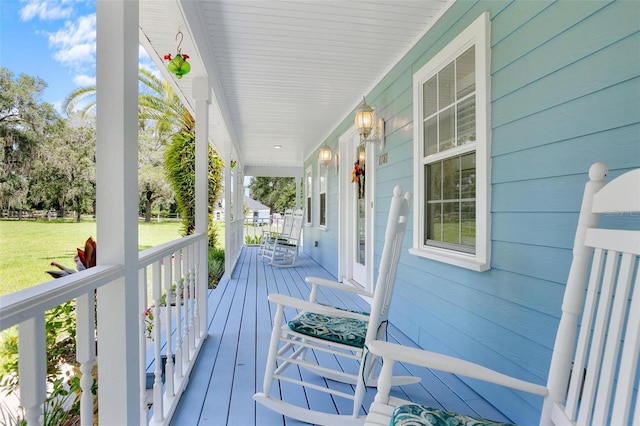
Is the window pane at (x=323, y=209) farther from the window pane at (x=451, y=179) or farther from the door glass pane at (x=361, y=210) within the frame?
the window pane at (x=451, y=179)

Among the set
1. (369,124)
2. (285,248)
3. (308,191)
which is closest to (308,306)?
(369,124)

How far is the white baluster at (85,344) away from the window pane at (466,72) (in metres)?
2.18

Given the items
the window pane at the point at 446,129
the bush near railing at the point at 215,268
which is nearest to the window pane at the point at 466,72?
the window pane at the point at 446,129

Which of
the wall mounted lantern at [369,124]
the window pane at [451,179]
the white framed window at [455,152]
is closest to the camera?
the white framed window at [455,152]

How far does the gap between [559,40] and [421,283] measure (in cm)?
180

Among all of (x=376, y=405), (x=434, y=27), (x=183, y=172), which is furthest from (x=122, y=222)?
(x=183, y=172)

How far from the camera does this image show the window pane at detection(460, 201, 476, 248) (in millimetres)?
2129

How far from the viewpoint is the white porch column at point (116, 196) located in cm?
109

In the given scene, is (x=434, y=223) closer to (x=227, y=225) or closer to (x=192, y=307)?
(x=192, y=307)

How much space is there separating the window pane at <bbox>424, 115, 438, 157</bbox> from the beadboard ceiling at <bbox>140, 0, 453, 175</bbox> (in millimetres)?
703

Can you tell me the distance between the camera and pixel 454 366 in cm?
99

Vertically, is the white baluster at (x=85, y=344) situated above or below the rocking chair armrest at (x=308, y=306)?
above

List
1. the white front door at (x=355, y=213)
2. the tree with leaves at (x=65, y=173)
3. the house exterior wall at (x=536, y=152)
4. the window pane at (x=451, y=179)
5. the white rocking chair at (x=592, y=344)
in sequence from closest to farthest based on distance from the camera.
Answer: the white rocking chair at (x=592, y=344)
the tree with leaves at (x=65, y=173)
the house exterior wall at (x=536, y=152)
the window pane at (x=451, y=179)
the white front door at (x=355, y=213)

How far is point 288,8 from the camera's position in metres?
2.37
